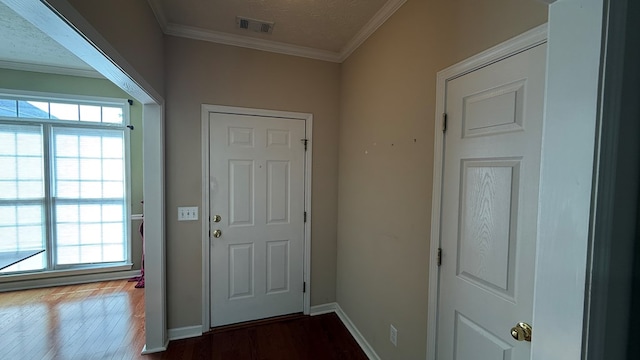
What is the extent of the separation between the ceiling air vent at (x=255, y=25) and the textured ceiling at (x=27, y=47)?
1.79m

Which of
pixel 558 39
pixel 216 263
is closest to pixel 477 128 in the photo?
pixel 558 39

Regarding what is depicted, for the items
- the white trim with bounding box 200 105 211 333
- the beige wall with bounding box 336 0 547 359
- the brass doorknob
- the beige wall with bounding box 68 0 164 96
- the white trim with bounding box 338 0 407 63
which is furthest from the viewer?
the white trim with bounding box 200 105 211 333

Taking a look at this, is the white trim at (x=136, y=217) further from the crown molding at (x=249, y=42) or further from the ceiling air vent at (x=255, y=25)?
the ceiling air vent at (x=255, y=25)

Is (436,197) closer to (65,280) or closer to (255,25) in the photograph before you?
(255,25)

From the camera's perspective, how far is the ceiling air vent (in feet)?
6.57

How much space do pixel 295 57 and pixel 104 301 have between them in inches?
133

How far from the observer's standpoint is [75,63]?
9.91 ft

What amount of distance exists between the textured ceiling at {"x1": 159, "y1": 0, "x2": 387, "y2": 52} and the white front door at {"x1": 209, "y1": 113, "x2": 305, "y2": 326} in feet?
2.39

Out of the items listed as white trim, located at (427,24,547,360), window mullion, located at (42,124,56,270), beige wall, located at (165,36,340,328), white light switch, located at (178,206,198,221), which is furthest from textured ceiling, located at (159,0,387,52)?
window mullion, located at (42,124,56,270)

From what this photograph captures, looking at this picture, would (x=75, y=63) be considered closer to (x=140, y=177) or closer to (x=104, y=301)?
(x=140, y=177)

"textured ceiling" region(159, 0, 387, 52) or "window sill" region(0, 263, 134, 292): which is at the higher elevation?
"textured ceiling" region(159, 0, 387, 52)

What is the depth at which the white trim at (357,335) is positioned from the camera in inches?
79.7

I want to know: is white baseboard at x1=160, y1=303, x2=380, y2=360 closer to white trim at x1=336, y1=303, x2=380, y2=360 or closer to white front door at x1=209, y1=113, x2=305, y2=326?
white trim at x1=336, y1=303, x2=380, y2=360

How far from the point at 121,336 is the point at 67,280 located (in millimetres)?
1722
